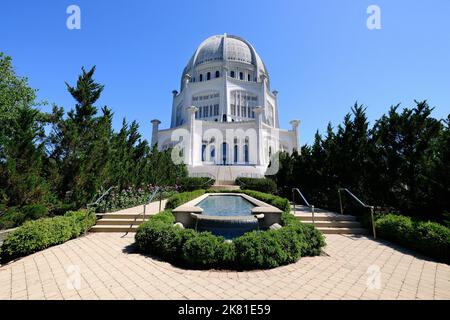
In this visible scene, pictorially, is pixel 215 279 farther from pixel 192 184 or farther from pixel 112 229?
pixel 192 184

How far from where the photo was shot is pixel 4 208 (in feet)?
21.4

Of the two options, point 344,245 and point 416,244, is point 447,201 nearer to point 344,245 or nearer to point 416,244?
point 416,244

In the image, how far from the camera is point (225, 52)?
158ft

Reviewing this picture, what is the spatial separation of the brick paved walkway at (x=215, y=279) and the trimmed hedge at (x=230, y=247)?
0.26 meters

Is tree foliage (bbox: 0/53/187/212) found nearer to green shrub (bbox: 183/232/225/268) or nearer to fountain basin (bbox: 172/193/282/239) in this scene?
fountain basin (bbox: 172/193/282/239)

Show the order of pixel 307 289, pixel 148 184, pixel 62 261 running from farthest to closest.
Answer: pixel 148 184 → pixel 62 261 → pixel 307 289

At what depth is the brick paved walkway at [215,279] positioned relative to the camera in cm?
354

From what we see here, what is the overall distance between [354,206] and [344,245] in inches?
166

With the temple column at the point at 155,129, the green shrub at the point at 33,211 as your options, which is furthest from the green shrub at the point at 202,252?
the temple column at the point at 155,129

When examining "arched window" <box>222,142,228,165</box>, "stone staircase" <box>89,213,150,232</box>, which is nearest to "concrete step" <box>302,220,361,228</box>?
"stone staircase" <box>89,213,150,232</box>

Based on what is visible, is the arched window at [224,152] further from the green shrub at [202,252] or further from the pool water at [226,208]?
the green shrub at [202,252]

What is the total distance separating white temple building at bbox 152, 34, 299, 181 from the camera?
3478cm

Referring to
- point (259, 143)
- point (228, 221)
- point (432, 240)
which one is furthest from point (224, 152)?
point (432, 240)
